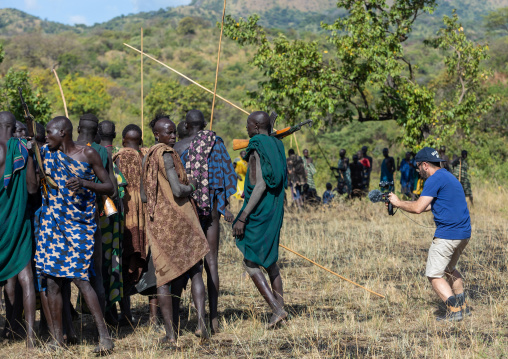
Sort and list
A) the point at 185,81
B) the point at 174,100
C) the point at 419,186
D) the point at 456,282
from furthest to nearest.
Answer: the point at 185,81 → the point at 174,100 → the point at 419,186 → the point at 456,282

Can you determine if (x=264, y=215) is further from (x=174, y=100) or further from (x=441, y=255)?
(x=174, y=100)

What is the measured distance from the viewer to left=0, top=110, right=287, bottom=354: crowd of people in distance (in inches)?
180

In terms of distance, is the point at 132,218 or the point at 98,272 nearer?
the point at 98,272

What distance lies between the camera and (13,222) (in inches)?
188

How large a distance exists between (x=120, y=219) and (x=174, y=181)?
87 centimetres

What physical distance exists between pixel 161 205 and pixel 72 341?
1295 mm

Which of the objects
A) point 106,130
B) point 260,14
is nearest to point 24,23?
point 260,14

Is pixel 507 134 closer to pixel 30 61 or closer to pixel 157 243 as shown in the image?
pixel 157 243

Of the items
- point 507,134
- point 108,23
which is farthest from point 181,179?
point 108,23

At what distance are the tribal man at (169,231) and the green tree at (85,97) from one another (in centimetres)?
2941

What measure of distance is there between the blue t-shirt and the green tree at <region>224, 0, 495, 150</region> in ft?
23.6

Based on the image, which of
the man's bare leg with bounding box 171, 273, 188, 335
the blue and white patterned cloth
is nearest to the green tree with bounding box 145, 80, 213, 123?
the man's bare leg with bounding box 171, 273, 188, 335

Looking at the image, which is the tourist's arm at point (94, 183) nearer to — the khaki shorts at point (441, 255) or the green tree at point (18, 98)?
the khaki shorts at point (441, 255)

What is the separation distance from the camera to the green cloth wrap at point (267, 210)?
5250 millimetres
